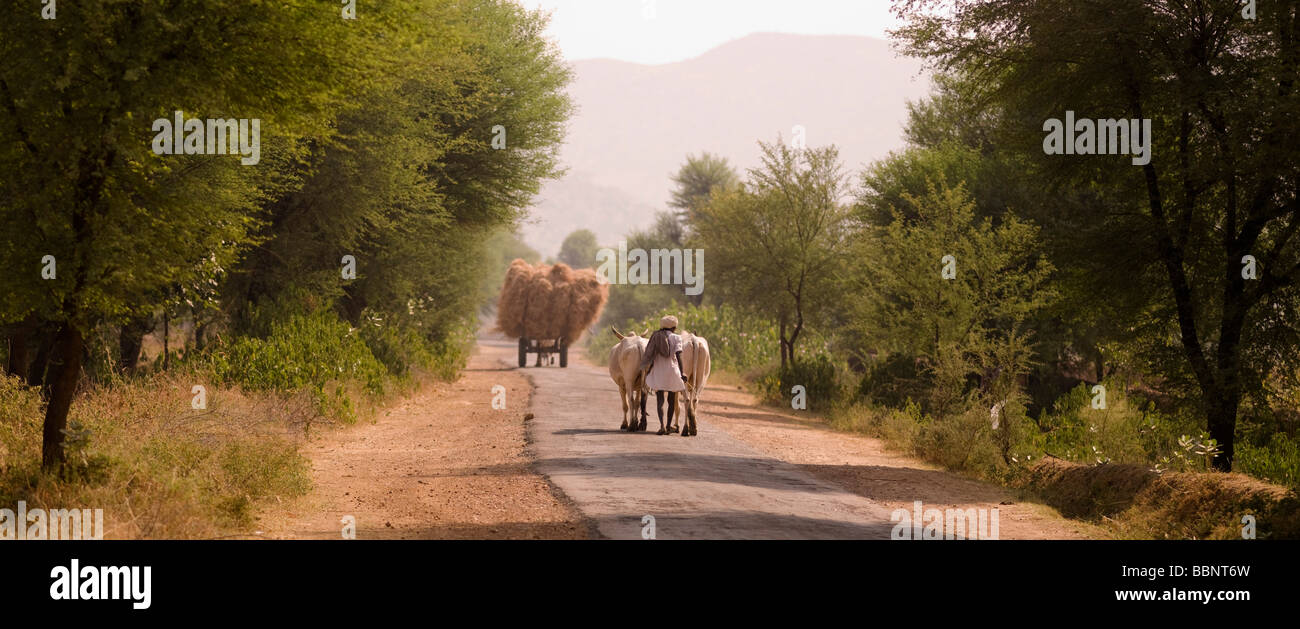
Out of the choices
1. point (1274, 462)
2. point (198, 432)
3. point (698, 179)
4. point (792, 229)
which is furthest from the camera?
point (698, 179)

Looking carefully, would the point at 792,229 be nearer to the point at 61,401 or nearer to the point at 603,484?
the point at 603,484

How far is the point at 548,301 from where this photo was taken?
38.3 metres

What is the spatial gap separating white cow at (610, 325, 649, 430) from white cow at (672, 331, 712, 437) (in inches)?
26.7

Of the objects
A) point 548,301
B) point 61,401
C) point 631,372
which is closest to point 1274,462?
point 631,372

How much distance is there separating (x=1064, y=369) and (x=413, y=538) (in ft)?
81.0

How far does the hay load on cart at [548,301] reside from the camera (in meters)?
38.3

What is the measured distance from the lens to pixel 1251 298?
13.4 metres

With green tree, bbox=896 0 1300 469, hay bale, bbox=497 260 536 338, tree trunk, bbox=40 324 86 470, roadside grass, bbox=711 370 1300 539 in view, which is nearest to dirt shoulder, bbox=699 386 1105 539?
roadside grass, bbox=711 370 1300 539

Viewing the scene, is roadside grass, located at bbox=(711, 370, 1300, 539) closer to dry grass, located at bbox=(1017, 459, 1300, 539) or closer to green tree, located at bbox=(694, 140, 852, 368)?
dry grass, located at bbox=(1017, 459, 1300, 539)

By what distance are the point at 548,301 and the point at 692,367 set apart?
2099 centimetres

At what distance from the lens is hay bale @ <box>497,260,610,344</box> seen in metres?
38.3

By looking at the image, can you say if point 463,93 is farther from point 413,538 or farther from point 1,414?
point 413,538

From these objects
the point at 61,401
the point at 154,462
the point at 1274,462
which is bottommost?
the point at 1274,462

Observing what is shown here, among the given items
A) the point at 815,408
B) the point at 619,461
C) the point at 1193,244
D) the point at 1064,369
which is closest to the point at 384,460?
the point at 619,461
